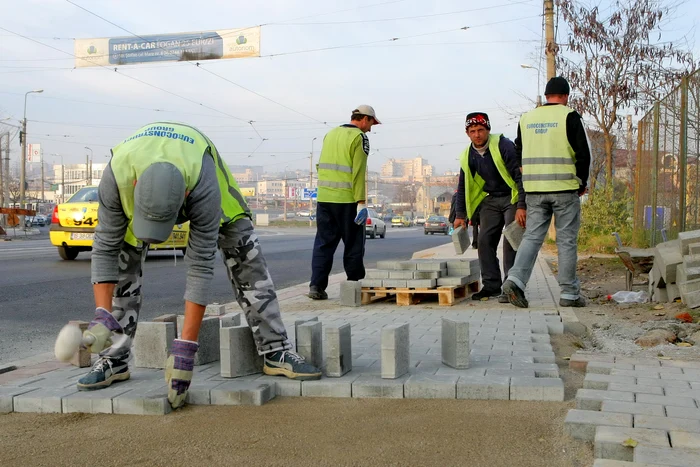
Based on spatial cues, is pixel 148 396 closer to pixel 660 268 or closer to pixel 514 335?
pixel 514 335

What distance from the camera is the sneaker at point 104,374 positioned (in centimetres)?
364

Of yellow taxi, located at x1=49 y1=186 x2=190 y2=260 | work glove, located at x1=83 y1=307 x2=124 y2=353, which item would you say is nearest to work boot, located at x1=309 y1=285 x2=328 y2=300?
work glove, located at x1=83 y1=307 x2=124 y2=353

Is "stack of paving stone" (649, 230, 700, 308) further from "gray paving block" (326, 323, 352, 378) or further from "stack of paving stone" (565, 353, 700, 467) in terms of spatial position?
"gray paving block" (326, 323, 352, 378)

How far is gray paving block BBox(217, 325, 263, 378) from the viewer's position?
3.80 m

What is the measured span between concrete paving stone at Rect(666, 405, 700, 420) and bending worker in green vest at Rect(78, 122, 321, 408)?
1.69 meters

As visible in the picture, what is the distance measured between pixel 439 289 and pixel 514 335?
2.00 metres

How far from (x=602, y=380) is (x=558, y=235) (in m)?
3.34

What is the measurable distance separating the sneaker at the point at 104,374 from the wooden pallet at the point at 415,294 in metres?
3.74

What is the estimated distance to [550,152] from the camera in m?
6.53

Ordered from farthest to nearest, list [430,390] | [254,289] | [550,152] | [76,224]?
[76,224], [550,152], [254,289], [430,390]

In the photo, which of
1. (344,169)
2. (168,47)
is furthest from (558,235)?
(168,47)

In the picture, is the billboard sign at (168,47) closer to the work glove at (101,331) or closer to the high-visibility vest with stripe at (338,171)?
the high-visibility vest with stripe at (338,171)

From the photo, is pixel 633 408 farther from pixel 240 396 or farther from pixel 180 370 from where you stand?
pixel 180 370

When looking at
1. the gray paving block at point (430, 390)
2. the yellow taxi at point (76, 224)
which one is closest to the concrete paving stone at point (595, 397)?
the gray paving block at point (430, 390)
